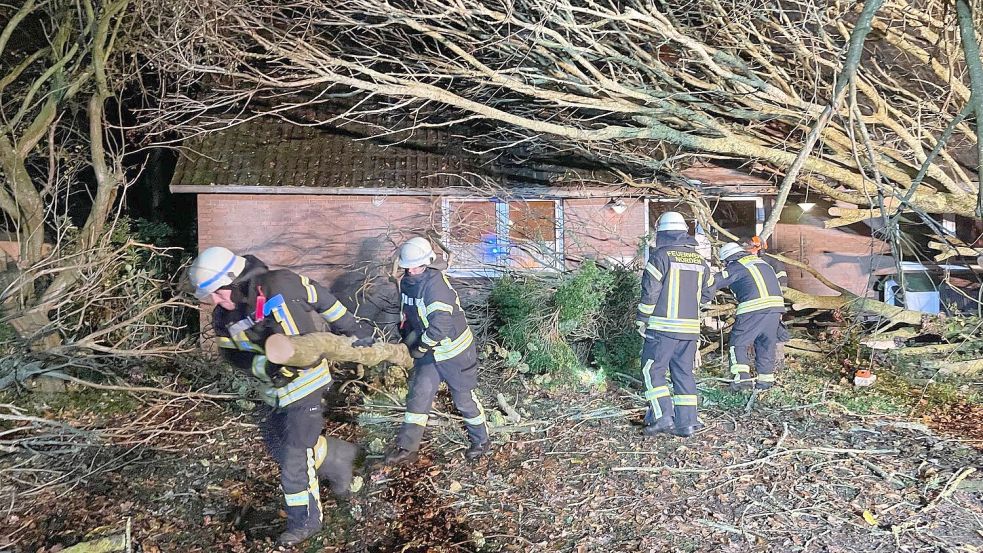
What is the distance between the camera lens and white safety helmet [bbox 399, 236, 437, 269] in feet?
17.0

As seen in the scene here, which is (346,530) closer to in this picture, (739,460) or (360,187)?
(739,460)

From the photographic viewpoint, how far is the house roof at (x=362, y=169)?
29.3 ft

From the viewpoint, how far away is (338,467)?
4.68m

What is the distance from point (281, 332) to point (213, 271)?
0.59 metres

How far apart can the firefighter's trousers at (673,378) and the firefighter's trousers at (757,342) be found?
138 cm

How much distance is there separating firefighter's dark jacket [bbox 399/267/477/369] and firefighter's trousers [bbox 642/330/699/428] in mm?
1733

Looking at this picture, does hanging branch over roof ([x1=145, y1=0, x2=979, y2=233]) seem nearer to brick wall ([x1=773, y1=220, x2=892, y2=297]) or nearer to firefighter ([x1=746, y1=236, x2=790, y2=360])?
firefighter ([x1=746, y1=236, x2=790, y2=360])

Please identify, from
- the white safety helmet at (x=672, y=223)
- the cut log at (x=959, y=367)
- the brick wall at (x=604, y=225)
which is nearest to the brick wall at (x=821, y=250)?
the brick wall at (x=604, y=225)

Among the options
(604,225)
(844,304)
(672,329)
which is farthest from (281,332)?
(844,304)

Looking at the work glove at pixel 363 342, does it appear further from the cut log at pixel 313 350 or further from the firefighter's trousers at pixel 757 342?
the firefighter's trousers at pixel 757 342

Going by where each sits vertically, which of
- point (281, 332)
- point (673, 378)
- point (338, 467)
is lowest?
point (338, 467)

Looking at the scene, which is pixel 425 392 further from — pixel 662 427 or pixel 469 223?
pixel 469 223

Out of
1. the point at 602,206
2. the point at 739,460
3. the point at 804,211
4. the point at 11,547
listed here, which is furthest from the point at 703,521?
the point at 804,211

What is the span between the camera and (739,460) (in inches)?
208
